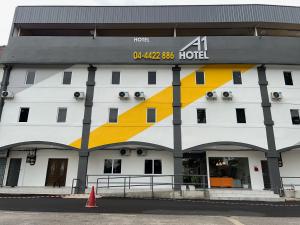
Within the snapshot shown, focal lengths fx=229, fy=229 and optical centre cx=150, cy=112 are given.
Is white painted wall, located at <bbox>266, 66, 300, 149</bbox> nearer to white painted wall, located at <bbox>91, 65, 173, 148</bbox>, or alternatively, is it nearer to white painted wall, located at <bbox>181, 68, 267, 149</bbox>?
white painted wall, located at <bbox>181, 68, 267, 149</bbox>

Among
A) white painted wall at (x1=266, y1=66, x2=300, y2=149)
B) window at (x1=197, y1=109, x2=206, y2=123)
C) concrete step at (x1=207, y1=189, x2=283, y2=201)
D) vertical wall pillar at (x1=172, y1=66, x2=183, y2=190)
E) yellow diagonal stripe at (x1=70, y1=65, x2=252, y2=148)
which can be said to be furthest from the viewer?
window at (x1=197, y1=109, x2=206, y2=123)

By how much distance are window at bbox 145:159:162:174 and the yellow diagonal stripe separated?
253 cm

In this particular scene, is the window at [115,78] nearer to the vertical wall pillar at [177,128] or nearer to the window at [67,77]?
the window at [67,77]

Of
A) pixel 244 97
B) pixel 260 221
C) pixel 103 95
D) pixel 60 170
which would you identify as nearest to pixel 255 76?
pixel 244 97

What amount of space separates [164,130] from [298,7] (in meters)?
16.3

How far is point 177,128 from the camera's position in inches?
671

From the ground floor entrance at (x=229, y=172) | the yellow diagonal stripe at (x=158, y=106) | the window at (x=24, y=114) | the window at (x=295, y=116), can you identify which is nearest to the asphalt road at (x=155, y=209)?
the ground floor entrance at (x=229, y=172)

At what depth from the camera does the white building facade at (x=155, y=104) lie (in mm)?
16875

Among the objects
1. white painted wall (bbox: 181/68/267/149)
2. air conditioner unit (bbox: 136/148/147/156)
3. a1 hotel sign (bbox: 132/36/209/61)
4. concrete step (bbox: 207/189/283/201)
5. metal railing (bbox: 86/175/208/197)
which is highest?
a1 hotel sign (bbox: 132/36/209/61)

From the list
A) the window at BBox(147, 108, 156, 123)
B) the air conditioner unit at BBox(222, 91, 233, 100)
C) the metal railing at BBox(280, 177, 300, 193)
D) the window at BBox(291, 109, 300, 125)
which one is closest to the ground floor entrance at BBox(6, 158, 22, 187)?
the window at BBox(147, 108, 156, 123)

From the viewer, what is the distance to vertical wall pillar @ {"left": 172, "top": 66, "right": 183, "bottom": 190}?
52.6 ft

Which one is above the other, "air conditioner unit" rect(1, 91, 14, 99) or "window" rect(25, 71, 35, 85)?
"window" rect(25, 71, 35, 85)

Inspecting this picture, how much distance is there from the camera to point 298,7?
20203 millimetres

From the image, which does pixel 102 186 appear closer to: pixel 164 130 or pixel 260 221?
pixel 164 130
